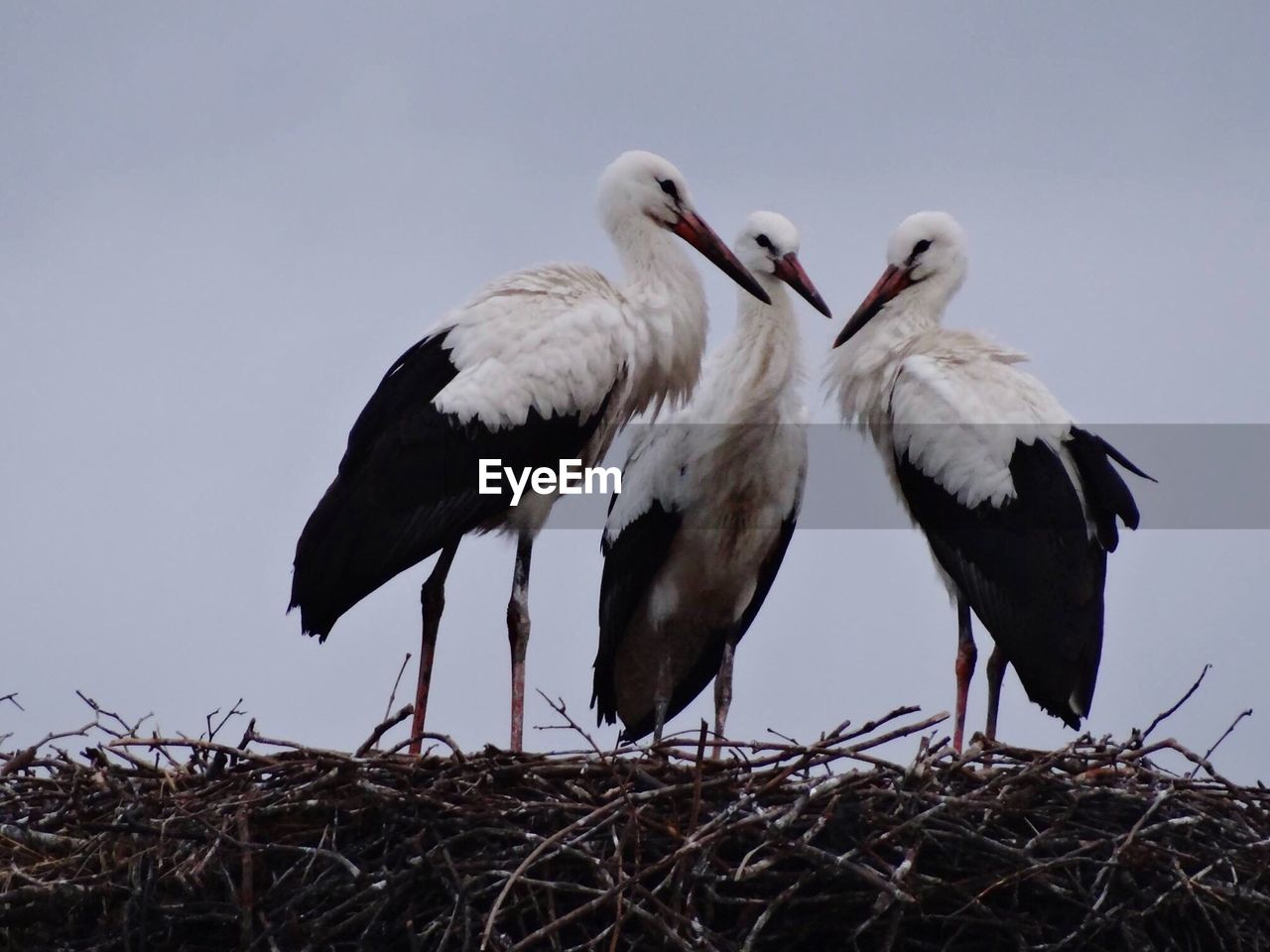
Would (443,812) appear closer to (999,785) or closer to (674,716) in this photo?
(999,785)

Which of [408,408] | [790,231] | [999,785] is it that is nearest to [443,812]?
[999,785]

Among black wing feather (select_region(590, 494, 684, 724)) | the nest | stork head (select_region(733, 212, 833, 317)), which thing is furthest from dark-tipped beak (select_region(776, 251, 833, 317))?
the nest

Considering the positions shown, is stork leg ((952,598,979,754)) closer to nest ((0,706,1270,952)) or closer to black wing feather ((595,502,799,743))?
black wing feather ((595,502,799,743))

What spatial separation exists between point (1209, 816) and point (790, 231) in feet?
8.33

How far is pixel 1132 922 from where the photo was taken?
15.8ft

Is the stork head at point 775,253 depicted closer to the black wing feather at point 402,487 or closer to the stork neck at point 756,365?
the stork neck at point 756,365

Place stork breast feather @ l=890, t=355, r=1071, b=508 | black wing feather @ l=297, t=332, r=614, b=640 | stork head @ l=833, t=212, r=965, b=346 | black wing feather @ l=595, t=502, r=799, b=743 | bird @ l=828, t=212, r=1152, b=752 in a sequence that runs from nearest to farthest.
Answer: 1. black wing feather @ l=297, t=332, r=614, b=640
2. bird @ l=828, t=212, r=1152, b=752
3. stork breast feather @ l=890, t=355, r=1071, b=508
4. black wing feather @ l=595, t=502, r=799, b=743
5. stork head @ l=833, t=212, r=965, b=346

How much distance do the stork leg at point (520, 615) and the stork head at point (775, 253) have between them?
111cm

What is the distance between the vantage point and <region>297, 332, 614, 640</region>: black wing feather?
6.09 metres

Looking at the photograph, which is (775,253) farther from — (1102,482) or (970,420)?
(1102,482)

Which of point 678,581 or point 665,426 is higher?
point 665,426

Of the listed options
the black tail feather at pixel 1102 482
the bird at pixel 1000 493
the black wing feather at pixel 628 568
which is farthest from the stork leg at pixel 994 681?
the black wing feather at pixel 628 568

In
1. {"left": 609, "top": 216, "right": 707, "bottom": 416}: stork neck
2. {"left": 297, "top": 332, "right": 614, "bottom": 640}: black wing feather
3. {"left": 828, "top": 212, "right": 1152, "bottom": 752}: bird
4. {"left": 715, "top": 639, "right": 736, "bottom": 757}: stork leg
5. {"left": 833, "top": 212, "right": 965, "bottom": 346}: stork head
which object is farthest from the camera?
{"left": 833, "top": 212, "right": 965, "bottom": 346}: stork head

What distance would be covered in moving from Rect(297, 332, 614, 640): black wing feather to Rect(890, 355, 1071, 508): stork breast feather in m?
0.97
